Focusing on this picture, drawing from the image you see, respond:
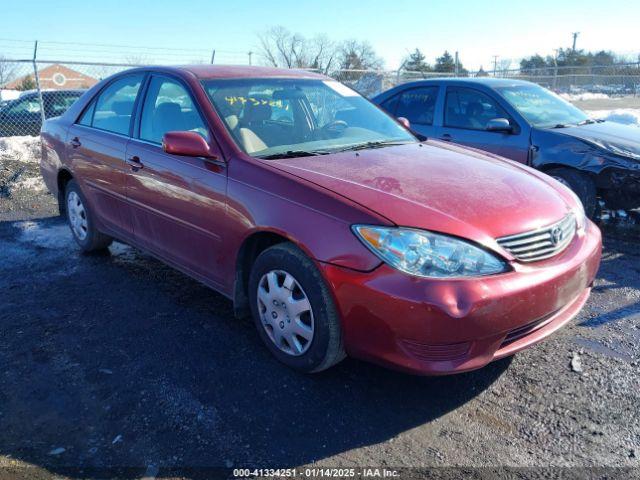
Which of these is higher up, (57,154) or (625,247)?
(57,154)

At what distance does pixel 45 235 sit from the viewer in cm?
589

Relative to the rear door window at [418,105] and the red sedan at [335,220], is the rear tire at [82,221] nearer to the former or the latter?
the red sedan at [335,220]

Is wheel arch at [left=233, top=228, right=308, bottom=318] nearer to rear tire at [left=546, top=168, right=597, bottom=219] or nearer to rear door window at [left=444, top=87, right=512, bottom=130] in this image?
rear tire at [left=546, top=168, right=597, bottom=219]

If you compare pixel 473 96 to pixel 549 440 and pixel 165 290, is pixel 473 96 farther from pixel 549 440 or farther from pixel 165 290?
pixel 549 440

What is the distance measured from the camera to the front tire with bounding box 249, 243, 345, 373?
8.99 ft

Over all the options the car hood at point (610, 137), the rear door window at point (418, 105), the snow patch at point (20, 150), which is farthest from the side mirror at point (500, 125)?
the snow patch at point (20, 150)

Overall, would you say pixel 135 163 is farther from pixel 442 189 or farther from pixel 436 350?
pixel 436 350

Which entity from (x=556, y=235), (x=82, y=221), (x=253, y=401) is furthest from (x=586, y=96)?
(x=253, y=401)

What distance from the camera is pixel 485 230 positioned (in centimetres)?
259

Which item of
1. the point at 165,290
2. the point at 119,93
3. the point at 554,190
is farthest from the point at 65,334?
the point at 554,190

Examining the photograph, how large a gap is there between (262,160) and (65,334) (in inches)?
69.3

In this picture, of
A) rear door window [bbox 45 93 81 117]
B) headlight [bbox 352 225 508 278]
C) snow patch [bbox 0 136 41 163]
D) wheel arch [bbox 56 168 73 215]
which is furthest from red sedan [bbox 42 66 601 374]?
rear door window [bbox 45 93 81 117]

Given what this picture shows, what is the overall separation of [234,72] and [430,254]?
7.42 feet

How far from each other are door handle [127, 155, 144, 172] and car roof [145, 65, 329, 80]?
0.69 m
